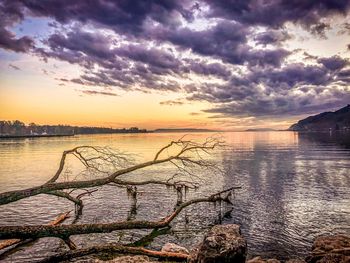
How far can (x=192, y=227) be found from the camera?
25.1 metres

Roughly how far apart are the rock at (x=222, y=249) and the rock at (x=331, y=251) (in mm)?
4306

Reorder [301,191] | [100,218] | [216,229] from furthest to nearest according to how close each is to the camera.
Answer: [301,191] < [100,218] < [216,229]

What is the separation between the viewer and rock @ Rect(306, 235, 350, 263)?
13.1 meters

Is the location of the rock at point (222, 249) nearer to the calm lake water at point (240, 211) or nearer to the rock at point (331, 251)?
the rock at point (331, 251)

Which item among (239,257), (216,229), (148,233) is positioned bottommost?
(148,233)

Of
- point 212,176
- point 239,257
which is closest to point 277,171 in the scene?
point 212,176

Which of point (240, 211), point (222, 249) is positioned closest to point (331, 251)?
point (222, 249)

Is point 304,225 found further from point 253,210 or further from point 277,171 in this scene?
point 277,171

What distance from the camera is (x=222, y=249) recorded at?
Answer: 12.0m

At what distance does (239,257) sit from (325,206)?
77.2 ft

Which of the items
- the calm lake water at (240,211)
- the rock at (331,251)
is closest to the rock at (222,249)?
the rock at (331,251)

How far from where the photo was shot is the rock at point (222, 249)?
11836 mm

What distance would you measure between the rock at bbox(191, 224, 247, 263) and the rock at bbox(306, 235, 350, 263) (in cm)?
431

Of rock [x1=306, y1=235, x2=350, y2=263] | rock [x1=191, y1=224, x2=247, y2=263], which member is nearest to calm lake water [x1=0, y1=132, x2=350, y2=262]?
rock [x1=306, y1=235, x2=350, y2=263]
